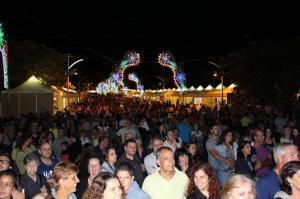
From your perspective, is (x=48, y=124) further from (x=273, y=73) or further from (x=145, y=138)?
(x=273, y=73)

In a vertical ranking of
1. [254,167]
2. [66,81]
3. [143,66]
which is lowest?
[254,167]

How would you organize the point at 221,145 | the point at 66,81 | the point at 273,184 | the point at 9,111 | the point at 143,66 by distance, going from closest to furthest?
the point at 273,184
the point at 221,145
the point at 9,111
the point at 66,81
the point at 143,66

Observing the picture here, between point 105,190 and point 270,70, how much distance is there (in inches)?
1439

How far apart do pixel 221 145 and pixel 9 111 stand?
23509mm

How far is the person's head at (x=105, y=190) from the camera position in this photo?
4523mm

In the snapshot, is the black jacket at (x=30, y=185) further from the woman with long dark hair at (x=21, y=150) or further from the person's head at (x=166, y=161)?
the woman with long dark hair at (x=21, y=150)

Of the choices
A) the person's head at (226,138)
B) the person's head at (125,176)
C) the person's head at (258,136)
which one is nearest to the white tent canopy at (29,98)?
the person's head at (226,138)

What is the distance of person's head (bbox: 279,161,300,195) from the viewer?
187 inches

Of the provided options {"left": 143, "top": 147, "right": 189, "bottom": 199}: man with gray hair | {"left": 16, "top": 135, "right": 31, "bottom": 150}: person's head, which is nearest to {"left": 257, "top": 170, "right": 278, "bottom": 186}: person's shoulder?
{"left": 143, "top": 147, "right": 189, "bottom": 199}: man with gray hair

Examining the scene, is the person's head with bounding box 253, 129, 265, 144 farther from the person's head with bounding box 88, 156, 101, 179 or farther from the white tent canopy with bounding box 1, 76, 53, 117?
the white tent canopy with bounding box 1, 76, 53, 117

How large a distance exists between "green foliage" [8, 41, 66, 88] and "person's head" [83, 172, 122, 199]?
3582cm

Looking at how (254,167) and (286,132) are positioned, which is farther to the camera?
(286,132)

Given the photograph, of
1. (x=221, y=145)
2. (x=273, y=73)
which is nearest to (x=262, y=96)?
(x=273, y=73)

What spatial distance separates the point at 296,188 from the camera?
4746 millimetres
